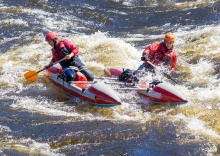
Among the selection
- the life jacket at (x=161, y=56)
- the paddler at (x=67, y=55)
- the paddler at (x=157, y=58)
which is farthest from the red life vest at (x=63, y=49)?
the life jacket at (x=161, y=56)

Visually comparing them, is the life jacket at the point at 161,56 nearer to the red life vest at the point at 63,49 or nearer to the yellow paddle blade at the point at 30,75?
the red life vest at the point at 63,49

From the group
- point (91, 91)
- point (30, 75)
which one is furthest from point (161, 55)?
point (30, 75)

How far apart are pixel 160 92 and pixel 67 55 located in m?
2.14

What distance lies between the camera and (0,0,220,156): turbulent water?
301 inches

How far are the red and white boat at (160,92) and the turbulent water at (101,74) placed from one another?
18cm

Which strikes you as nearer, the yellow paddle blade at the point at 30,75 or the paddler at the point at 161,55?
the paddler at the point at 161,55

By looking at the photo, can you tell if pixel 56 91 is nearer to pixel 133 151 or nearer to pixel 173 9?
pixel 133 151

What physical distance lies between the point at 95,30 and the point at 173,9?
3559mm

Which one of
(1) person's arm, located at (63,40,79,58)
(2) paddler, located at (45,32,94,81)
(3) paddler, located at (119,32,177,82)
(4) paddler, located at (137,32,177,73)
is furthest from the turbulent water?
(1) person's arm, located at (63,40,79,58)

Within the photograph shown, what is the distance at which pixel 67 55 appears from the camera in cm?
963

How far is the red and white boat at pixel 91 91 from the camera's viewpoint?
28.8 ft

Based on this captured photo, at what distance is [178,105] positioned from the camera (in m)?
Answer: 8.96

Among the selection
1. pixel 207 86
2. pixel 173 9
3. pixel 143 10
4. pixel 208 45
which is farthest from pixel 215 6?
pixel 207 86

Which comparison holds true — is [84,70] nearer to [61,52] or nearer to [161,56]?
[61,52]
